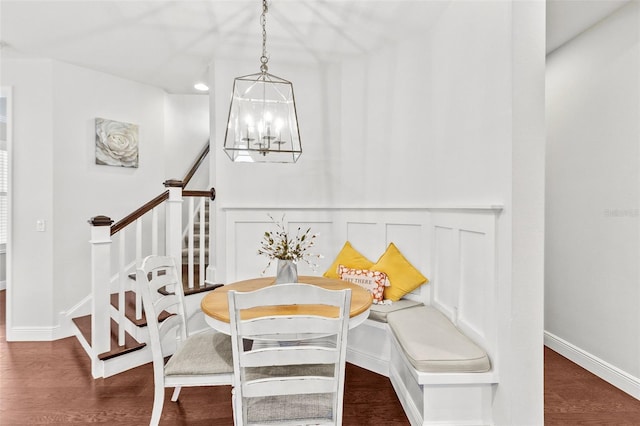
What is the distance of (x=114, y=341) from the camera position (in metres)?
2.58

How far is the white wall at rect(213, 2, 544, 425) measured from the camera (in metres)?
1.59

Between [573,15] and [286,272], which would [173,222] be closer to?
[286,272]

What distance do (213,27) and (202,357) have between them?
7.99ft

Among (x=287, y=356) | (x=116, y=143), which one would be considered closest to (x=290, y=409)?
(x=287, y=356)

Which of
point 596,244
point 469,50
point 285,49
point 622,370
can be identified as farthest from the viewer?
point 285,49

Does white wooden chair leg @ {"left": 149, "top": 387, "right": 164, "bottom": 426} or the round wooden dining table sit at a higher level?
the round wooden dining table

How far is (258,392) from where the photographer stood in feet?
4.29

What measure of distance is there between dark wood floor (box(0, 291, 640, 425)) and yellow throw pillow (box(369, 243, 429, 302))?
639mm

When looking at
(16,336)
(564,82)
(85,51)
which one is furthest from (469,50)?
(16,336)

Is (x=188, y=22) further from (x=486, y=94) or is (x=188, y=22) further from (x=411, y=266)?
(x=411, y=266)

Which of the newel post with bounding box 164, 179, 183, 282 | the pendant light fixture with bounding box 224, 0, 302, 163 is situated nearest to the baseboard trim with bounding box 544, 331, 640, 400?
the pendant light fixture with bounding box 224, 0, 302, 163

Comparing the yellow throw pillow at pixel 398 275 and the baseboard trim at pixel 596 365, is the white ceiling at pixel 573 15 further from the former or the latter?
the baseboard trim at pixel 596 365

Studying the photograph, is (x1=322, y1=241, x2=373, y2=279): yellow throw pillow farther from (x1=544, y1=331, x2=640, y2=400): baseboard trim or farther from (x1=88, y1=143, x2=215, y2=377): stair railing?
(x1=544, y1=331, x2=640, y2=400): baseboard trim

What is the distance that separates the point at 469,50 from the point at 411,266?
62.6 inches
